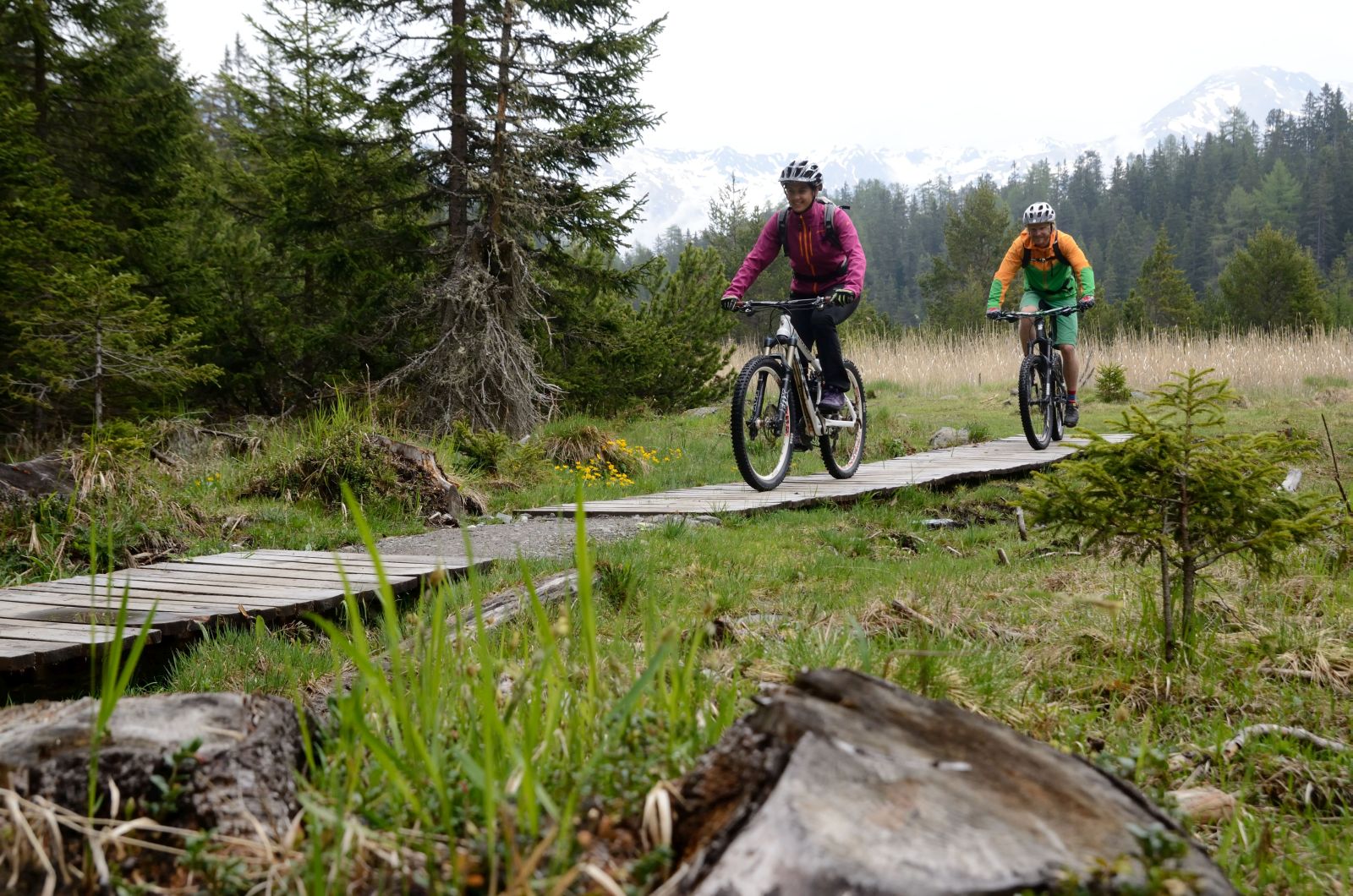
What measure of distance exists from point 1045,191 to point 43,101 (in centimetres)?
16406

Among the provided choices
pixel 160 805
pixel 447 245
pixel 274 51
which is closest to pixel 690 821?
pixel 160 805

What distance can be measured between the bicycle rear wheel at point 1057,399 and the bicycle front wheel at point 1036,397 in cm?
4

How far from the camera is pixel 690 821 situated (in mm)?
1224

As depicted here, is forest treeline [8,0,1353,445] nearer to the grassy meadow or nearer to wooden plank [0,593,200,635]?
the grassy meadow

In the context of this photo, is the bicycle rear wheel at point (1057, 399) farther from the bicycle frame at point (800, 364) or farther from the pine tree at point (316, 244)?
the pine tree at point (316, 244)

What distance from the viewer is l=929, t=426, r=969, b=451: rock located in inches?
437

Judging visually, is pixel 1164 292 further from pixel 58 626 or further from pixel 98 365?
pixel 58 626

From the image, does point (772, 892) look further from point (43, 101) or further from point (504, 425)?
point (43, 101)

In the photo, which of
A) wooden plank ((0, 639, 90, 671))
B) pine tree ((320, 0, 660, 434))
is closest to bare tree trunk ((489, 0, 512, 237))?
pine tree ((320, 0, 660, 434))

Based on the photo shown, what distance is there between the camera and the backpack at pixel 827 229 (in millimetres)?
7504

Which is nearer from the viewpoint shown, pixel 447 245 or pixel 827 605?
pixel 827 605

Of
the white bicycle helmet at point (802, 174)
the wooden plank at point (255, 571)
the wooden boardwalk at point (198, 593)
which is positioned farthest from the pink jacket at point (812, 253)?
the wooden plank at point (255, 571)

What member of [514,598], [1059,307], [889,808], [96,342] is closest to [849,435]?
[1059,307]

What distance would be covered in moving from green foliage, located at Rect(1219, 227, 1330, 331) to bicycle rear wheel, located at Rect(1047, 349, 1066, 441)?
4920 cm
